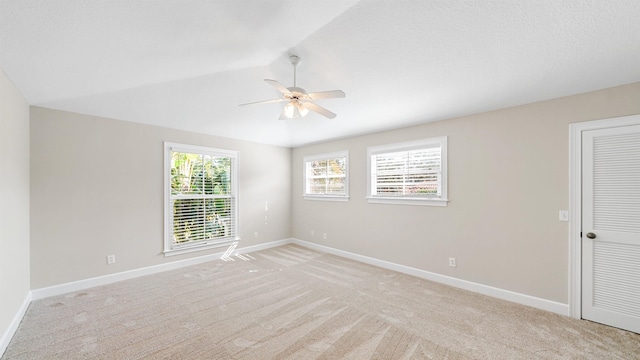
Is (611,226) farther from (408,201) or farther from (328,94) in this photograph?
(328,94)

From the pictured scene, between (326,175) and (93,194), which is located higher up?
(326,175)

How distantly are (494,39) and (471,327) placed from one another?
2.79 m

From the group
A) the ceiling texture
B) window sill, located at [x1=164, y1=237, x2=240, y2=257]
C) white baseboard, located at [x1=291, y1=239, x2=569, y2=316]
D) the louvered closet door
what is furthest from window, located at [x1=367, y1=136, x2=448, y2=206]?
window sill, located at [x1=164, y1=237, x2=240, y2=257]

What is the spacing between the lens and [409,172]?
4.27m

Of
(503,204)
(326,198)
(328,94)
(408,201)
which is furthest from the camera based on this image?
(326,198)

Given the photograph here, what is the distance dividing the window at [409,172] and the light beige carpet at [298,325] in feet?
4.44

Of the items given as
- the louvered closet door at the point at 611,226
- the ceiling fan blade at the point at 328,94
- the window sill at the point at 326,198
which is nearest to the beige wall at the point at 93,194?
the window sill at the point at 326,198

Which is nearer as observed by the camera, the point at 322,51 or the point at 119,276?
the point at 322,51

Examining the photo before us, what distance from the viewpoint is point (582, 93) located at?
279cm

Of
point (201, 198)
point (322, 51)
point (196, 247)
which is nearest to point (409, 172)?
point (322, 51)

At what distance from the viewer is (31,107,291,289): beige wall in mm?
3305

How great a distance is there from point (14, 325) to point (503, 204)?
5670 millimetres

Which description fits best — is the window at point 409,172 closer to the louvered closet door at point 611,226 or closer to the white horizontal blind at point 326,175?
the white horizontal blind at point 326,175

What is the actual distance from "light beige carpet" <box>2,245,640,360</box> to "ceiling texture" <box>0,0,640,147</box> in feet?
8.31
